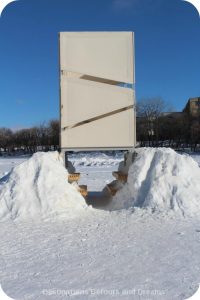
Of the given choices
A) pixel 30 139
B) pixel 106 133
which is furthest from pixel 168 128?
pixel 106 133

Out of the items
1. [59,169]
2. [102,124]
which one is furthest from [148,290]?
[102,124]

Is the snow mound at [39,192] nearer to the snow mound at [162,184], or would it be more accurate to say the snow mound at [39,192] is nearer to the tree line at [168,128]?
the snow mound at [162,184]

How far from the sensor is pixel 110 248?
5086 millimetres

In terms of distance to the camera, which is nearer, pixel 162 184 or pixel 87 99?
pixel 162 184

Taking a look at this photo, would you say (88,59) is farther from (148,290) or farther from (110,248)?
(148,290)

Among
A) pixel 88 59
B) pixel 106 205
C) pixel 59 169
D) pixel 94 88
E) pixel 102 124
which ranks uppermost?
pixel 88 59

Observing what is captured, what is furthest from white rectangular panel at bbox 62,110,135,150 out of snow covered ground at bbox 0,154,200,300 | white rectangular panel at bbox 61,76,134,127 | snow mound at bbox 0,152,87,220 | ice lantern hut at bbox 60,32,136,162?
snow covered ground at bbox 0,154,200,300

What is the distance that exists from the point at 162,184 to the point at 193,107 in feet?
178

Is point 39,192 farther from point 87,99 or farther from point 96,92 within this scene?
point 96,92

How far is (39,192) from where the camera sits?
23.2ft

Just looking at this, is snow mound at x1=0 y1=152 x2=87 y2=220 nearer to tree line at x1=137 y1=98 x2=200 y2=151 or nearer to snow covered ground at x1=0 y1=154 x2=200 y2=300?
snow covered ground at x1=0 y1=154 x2=200 y2=300

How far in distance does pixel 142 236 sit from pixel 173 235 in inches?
19.1

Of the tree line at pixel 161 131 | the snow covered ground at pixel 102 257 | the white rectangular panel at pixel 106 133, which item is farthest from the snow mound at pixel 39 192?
the tree line at pixel 161 131

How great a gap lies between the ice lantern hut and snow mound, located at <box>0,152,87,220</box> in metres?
0.87
